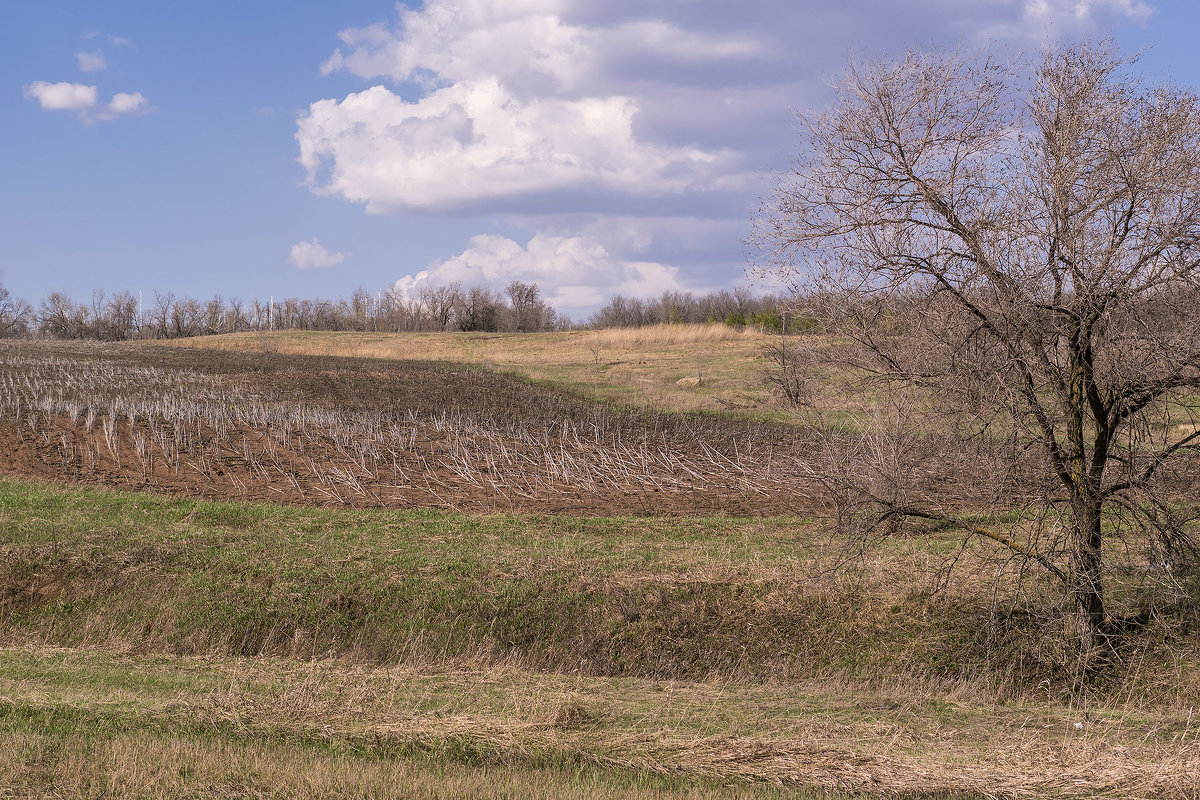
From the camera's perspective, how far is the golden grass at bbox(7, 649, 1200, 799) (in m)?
5.94

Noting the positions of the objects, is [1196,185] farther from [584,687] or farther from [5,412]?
[5,412]

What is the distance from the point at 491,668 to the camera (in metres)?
9.41

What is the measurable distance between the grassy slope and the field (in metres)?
0.04

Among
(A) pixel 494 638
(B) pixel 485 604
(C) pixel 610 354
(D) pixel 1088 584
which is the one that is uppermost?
(C) pixel 610 354

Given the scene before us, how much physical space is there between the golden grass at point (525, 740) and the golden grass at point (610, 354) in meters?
21.3

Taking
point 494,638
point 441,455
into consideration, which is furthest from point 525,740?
point 441,455

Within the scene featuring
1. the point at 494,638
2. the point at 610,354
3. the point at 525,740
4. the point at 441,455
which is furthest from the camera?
the point at 610,354

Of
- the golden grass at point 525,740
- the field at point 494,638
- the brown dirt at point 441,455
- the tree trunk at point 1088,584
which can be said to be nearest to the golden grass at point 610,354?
the brown dirt at point 441,455

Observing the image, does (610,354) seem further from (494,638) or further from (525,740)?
(525,740)

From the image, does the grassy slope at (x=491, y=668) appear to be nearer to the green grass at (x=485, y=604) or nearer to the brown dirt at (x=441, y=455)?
the green grass at (x=485, y=604)

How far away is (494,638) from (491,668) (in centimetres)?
169

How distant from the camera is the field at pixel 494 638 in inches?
245

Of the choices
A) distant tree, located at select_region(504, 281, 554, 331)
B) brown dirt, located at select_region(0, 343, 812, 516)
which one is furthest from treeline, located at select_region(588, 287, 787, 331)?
brown dirt, located at select_region(0, 343, 812, 516)

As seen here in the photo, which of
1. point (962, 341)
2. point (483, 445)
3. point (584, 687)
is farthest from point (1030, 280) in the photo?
point (483, 445)
